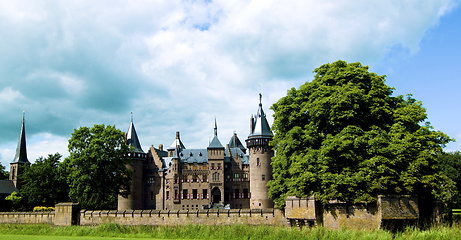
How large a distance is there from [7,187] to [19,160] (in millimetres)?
5253

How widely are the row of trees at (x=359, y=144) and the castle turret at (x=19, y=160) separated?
52172mm

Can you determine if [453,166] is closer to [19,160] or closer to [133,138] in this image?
[133,138]

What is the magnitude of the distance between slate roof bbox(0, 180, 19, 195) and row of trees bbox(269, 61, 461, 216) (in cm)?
4955

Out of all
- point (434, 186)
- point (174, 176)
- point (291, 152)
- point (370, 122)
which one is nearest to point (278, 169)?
point (291, 152)

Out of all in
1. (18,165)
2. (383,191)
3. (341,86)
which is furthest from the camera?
(18,165)

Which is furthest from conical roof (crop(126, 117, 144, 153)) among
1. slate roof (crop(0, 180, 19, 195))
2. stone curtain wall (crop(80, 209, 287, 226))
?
stone curtain wall (crop(80, 209, 287, 226))

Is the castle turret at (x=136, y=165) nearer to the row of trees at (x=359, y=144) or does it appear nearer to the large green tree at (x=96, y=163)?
the large green tree at (x=96, y=163)

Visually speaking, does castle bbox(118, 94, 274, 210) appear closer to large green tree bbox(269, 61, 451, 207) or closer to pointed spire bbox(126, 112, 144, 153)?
pointed spire bbox(126, 112, 144, 153)

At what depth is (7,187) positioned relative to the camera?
56.8 m

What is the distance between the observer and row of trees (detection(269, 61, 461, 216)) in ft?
61.5

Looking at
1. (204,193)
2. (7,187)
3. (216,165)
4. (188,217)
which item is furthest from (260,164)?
(7,187)

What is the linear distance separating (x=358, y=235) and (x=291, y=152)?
A: 22.1 feet

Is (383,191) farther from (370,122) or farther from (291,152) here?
(291,152)

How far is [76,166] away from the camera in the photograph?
3416cm
